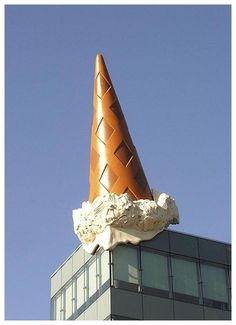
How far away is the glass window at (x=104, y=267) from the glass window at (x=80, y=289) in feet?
7.58

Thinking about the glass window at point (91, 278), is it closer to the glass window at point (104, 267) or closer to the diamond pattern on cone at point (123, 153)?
the glass window at point (104, 267)

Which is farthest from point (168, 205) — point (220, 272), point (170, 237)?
point (220, 272)

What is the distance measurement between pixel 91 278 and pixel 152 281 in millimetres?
2621

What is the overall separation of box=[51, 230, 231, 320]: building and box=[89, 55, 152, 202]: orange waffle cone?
7.59ft

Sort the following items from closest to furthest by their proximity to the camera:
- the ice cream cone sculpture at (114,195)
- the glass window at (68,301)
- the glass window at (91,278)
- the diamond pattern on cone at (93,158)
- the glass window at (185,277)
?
the ice cream cone sculpture at (114,195) < the glass window at (91,278) < the glass window at (185,277) < the diamond pattern on cone at (93,158) < the glass window at (68,301)

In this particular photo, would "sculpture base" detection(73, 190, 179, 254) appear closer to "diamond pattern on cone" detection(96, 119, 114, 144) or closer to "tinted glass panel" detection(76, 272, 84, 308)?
"tinted glass panel" detection(76, 272, 84, 308)

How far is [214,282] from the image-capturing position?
38594 mm

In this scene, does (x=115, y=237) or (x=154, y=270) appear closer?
(x=115, y=237)

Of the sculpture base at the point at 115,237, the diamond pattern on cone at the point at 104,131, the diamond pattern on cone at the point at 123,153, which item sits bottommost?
the sculpture base at the point at 115,237

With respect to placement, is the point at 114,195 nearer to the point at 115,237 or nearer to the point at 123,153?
the point at 115,237

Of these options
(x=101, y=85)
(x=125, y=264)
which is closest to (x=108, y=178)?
(x=125, y=264)

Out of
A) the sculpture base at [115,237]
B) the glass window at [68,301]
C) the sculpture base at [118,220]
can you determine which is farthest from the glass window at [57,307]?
the sculpture base at [115,237]

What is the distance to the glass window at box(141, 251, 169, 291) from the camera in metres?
36.4

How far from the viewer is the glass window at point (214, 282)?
1495 inches
